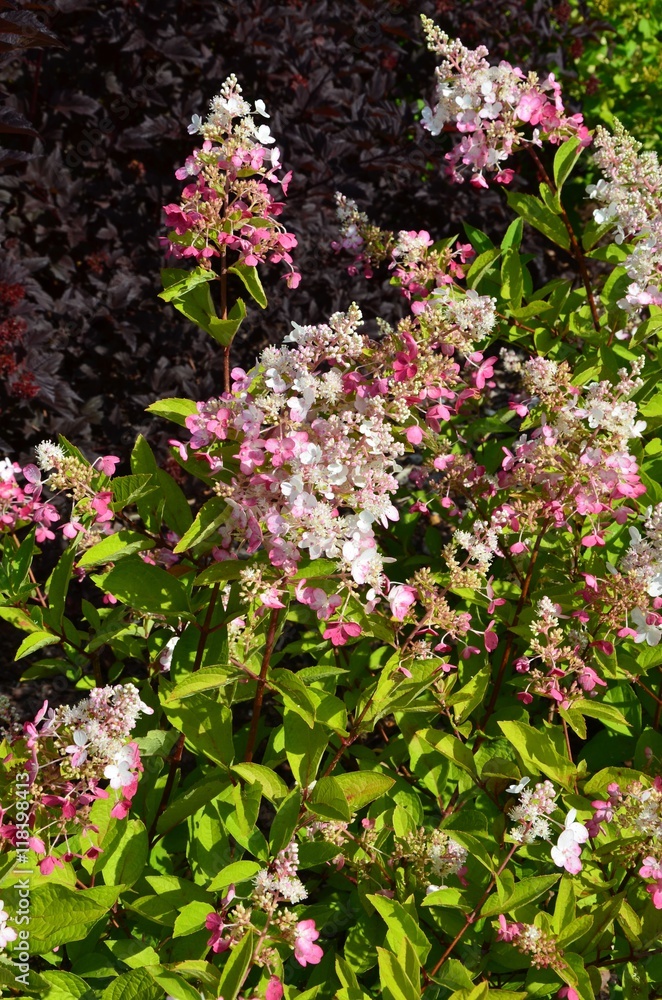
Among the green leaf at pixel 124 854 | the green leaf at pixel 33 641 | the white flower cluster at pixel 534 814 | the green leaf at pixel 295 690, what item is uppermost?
the white flower cluster at pixel 534 814

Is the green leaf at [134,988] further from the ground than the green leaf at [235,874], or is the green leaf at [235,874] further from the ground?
the green leaf at [235,874]

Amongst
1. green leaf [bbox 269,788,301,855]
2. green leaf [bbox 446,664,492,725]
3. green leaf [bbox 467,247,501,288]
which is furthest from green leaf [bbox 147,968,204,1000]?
green leaf [bbox 467,247,501,288]

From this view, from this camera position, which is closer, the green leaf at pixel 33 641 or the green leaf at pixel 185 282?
the green leaf at pixel 185 282

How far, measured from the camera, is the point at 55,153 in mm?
2957

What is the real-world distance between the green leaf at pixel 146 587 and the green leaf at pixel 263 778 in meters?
0.28

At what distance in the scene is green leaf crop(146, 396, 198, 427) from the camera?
1.55 meters

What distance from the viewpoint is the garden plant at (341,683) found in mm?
1373

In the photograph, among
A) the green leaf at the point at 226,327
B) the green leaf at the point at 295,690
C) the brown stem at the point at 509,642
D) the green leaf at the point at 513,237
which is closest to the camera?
the green leaf at the point at 295,690

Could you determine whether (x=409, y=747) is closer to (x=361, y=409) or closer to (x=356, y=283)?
(x=361, y=409)

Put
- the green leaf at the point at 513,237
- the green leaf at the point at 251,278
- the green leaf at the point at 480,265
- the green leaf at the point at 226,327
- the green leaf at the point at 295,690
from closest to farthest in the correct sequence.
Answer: the green leaf at the point at 295,690 → the green leaf at the point at 226,327 → the green leaf at the point at 251,278 → the green leaf at the point at 480,265 → the green leaf at the point at 513,237

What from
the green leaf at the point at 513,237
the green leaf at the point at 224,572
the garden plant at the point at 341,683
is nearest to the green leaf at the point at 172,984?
the garden plant at the point at 341,683

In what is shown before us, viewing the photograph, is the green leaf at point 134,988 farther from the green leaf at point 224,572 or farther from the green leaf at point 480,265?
the green leaf at point 480,265

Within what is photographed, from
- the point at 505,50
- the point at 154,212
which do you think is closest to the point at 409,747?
the point at 154,212

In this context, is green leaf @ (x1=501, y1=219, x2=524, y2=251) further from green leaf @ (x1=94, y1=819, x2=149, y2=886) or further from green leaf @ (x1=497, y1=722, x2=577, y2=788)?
green leaf @ (x1=94, y1=819, x2=149, y2=886)
